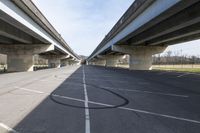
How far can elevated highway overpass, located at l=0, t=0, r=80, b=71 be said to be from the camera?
65.9 feet

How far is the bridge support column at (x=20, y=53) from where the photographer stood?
42.8 metres

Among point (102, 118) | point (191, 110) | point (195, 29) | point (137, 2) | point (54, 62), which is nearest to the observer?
point (102, 118)

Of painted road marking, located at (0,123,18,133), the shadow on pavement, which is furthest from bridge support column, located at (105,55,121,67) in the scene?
painted road marking, located at (0,123,18,133)

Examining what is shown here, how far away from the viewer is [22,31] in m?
31.7

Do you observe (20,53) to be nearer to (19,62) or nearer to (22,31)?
(19,62)

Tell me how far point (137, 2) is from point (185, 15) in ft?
15.3

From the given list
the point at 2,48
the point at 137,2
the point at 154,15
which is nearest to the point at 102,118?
the point at 154,15

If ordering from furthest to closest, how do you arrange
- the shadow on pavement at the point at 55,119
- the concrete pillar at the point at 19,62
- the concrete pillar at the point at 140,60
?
the concrete pillar at the point at 140,60
the concrete pillar at the point at 19,62
the shadow on pavement at the point at 55,119

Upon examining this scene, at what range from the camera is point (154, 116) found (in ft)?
26.1

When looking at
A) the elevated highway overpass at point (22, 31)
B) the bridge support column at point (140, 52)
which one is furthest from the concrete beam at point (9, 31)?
the bridge support column at point (140, 52)

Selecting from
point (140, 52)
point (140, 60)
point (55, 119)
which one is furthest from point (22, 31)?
point (55, 119)

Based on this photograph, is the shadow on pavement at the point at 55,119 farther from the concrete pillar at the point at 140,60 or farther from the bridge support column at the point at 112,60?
the bridge support column at the point at 112,60

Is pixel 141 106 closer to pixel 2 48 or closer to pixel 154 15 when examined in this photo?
pixel 154 15

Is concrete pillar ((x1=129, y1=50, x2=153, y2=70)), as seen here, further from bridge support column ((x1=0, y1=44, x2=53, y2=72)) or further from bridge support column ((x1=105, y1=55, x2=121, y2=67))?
bridge support column ((x1=105, y1=55, x2=121, y2=67))
